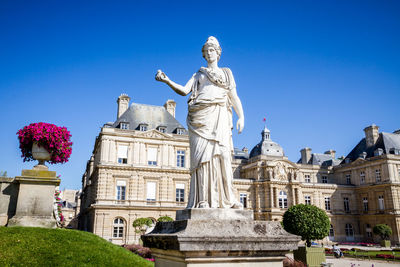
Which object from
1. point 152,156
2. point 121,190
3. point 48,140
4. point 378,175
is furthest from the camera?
point 378,175

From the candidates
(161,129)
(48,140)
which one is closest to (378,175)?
(161,129)

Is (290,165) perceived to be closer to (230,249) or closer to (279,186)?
(279,186)

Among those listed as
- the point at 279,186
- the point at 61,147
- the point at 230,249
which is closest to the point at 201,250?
the point at 230,249

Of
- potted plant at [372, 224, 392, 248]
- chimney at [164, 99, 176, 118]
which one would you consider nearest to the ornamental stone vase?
chimney at [164, 99, 176, 118]

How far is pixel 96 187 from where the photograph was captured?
33594 mm

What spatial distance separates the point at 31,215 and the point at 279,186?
37.1 m

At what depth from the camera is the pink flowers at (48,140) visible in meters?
9.77

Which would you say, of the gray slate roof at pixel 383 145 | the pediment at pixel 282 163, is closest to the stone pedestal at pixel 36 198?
the pediment at pixel 282 163

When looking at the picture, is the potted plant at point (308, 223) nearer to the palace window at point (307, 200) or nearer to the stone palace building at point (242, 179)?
the stone palace building at point (242, 179)

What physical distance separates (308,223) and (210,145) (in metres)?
19.8

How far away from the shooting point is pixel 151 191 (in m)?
34.4

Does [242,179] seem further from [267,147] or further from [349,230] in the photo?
[349,230]

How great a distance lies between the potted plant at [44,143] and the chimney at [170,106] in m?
31.0

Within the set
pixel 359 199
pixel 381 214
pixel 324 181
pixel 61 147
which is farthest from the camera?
pixel 324 181
